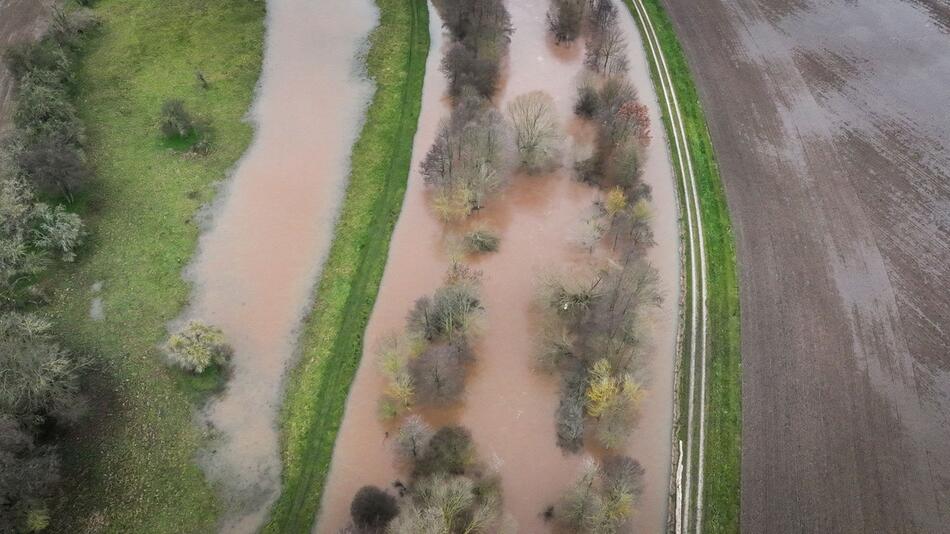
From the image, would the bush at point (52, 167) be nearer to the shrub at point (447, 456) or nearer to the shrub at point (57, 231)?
the shrub at point (57, 231)

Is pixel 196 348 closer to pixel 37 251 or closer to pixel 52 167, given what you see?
pixel 37 251

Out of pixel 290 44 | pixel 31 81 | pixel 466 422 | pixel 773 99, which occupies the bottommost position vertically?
pixel 466 422

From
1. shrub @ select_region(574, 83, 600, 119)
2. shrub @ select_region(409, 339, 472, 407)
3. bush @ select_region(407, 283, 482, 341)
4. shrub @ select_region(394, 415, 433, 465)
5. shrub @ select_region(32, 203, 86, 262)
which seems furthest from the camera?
shrub @ select_region(574, 83, 600, 119)

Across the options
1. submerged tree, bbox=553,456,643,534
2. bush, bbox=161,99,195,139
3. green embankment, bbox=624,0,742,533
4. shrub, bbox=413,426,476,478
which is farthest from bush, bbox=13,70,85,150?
green embankment, bbox=624,0,742,533

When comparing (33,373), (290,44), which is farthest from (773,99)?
(33,373)

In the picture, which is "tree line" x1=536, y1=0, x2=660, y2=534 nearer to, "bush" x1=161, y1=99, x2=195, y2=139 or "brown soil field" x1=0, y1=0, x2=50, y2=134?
"bush" x1=161, y1=99, x2=195, y2=139

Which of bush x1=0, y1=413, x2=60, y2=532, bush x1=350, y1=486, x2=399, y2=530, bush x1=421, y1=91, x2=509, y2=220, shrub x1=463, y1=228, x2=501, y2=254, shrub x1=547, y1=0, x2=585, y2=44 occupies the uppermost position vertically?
shrub x1=547, y1=0, x2=585, y2=44

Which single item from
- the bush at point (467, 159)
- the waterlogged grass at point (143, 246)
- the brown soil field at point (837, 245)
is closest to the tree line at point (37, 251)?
the waterlogged grass at point (143, 246)

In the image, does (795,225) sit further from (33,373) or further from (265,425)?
(33,373)
